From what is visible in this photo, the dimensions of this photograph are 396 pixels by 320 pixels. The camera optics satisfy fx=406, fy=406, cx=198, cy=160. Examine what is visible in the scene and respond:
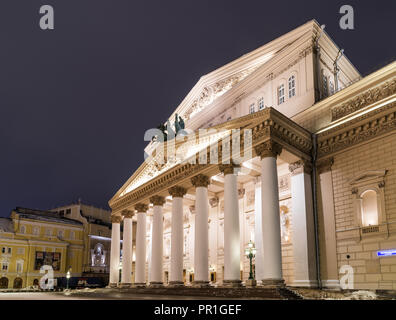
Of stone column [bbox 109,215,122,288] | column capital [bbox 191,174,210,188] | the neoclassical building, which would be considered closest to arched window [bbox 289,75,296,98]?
the neoclassical building

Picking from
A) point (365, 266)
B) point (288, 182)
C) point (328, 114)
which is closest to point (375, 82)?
point (328, 114)

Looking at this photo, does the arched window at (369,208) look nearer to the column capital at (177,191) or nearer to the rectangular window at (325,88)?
the rectangular window at (325,88)

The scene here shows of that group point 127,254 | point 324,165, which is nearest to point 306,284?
point 324,165

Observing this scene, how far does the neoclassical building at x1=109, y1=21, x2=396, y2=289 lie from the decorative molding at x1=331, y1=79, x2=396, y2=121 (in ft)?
0.18

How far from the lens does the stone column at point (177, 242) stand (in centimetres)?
2495

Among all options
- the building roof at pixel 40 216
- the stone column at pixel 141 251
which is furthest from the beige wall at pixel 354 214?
the building roof at pixel 40 216

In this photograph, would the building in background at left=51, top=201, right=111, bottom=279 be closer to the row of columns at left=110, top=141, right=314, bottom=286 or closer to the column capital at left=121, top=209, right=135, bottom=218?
the column capital at left=121, top=209, right=135, bottom=218

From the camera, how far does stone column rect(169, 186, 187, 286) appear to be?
24953 millimetres

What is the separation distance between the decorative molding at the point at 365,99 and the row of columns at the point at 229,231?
159 inches

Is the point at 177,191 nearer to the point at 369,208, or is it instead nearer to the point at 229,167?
the point at 229,167
